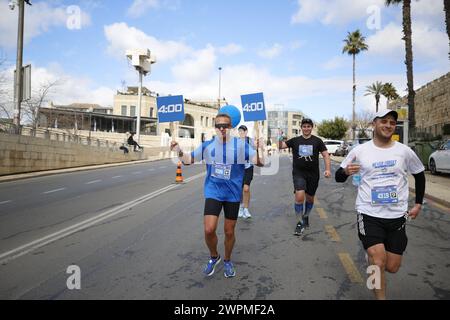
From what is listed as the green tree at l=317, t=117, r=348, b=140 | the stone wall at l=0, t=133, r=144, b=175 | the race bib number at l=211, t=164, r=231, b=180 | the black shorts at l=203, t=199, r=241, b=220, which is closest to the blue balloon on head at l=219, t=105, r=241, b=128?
the race bib number at l=211, t=164, r=231, b=180

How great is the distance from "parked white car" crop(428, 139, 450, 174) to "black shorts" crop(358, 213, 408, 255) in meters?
14.2

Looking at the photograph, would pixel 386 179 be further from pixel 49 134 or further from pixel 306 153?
pixel 49 134

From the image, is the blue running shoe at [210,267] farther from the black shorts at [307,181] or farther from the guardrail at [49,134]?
the guardrail at [49,134]

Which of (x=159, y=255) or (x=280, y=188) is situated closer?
(x=159, y=255)

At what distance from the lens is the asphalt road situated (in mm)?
3980

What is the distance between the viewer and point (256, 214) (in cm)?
835

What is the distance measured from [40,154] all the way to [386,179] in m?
19.3

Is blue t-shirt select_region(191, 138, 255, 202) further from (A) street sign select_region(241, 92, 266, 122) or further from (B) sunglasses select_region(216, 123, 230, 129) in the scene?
(A) street sign select_region(241, 92, 266, 122)

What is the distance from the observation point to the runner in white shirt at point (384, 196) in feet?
11.5

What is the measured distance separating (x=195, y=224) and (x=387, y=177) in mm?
4362

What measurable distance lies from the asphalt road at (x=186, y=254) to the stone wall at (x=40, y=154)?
8.34m

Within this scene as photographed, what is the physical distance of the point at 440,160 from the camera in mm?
16516

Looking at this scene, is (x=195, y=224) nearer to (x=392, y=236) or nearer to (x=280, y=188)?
(x=392, y=236)

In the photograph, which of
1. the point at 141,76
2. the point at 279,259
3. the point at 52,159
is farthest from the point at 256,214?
the point at 141,76
